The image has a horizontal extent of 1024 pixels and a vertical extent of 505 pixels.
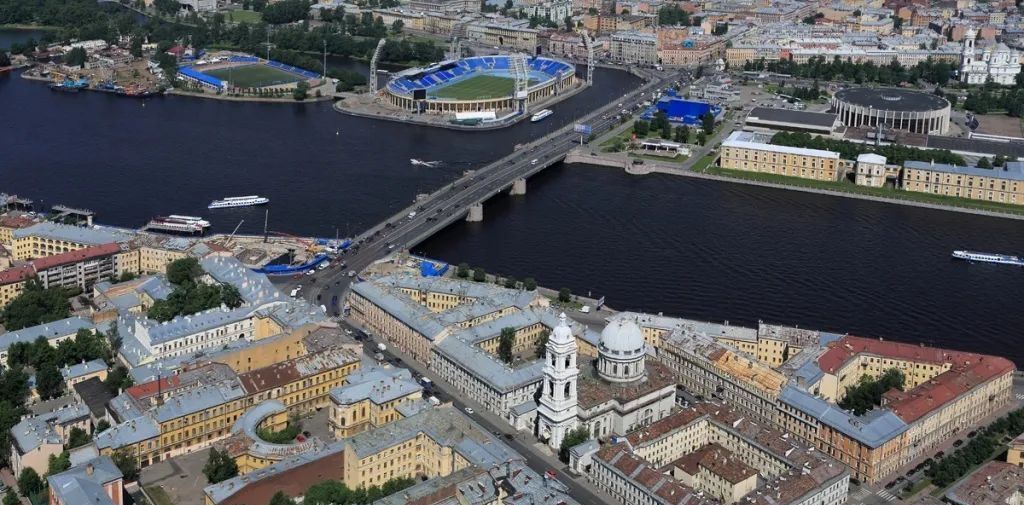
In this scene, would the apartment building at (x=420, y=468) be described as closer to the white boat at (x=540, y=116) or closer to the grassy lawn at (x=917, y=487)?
the grassy lawn at (x=917, y=487)

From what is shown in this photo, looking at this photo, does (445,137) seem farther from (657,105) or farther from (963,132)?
(963,132)

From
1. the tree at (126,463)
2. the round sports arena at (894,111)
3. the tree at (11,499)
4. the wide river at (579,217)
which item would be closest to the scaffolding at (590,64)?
the wide river at (579,217)

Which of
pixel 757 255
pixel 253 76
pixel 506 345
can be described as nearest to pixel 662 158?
Answer: pixel 757 255

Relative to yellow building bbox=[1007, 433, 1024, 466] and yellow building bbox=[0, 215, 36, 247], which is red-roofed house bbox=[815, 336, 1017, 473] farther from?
yellow building bbox=[0, 215, 36, 247]

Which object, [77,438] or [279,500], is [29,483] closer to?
[77,438]

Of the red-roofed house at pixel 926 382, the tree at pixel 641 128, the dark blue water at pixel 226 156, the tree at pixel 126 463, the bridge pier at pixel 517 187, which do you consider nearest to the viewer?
the tree at pixel 126 463

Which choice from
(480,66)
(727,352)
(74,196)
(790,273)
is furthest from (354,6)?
(727,352)

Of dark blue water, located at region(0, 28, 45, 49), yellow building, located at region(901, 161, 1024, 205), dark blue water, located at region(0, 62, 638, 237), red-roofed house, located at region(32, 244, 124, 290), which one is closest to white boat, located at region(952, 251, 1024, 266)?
yellow building, located at region(901, 161, 1024, 205)
